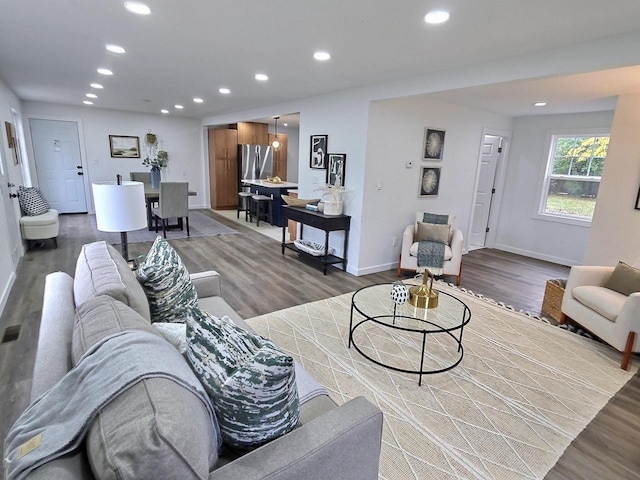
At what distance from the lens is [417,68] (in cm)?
313

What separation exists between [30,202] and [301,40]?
4.89 metres

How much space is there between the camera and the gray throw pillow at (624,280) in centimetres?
275

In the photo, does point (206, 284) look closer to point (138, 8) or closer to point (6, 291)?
point (138, 8)

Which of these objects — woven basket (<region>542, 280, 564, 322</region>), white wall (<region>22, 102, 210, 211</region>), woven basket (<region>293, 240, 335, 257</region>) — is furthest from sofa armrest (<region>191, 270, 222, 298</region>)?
white wall (<region>22, 102, 210, 211</region>)

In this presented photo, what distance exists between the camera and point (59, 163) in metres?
7.21

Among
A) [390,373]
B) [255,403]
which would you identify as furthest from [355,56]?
[255,403]

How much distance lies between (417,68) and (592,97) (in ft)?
7.83

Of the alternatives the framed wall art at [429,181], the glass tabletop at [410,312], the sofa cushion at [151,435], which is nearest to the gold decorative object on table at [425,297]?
the glass tabletop at [410,312]

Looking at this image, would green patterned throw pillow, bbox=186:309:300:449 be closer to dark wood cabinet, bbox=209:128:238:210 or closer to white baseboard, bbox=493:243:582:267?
white baseboard, bbox=493:243:582:267

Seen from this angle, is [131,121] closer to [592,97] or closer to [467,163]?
[467,163]

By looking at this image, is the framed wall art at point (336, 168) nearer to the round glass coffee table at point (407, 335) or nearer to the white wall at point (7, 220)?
the round glass coffee table at point (407, 335)

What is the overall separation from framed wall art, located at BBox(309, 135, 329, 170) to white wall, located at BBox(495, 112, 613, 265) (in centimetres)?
338

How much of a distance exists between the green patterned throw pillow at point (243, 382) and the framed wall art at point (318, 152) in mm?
3863

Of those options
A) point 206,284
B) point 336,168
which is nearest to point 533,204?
point 336,168
